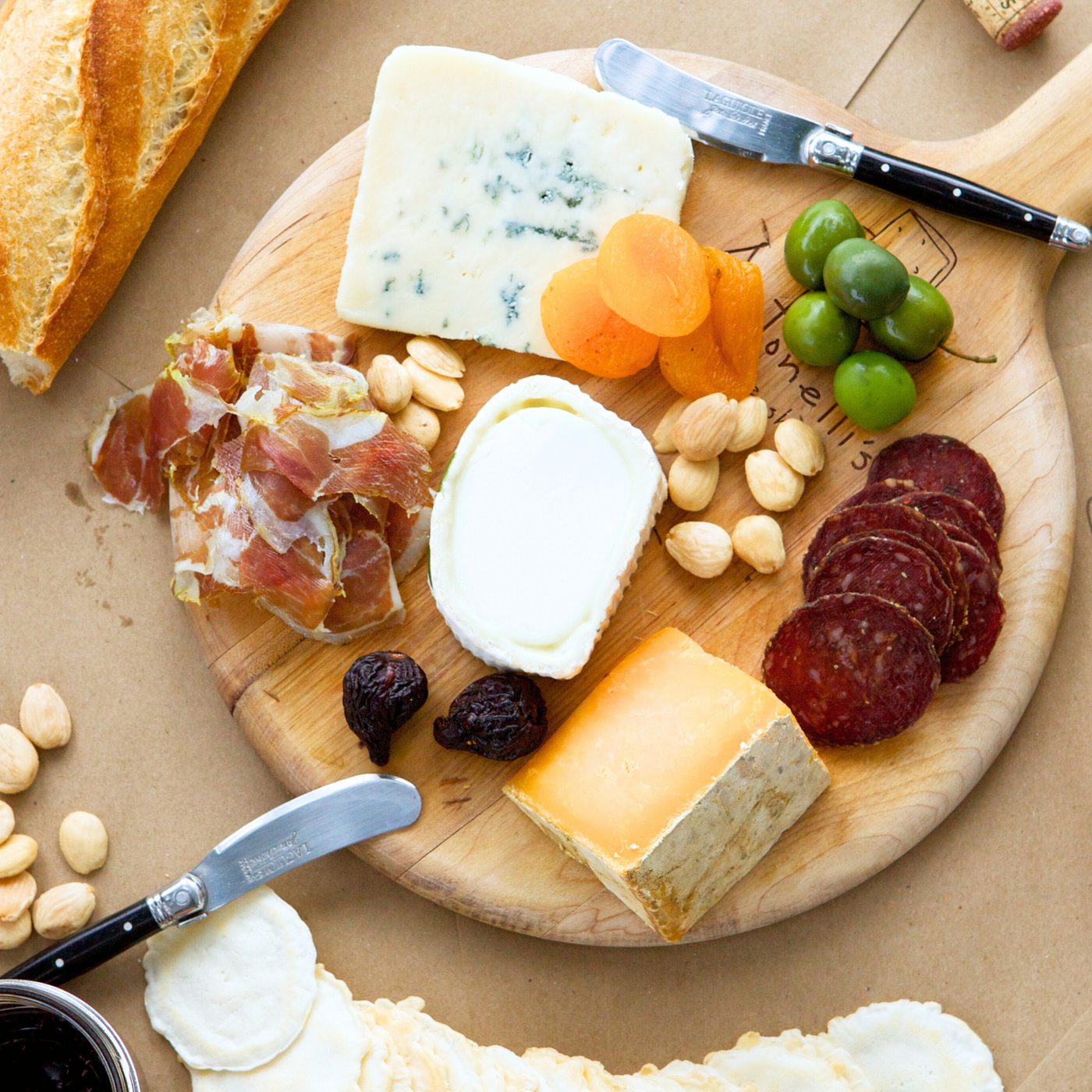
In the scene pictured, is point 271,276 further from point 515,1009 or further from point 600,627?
point 515,1009

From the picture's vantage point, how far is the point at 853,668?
1.91 metres

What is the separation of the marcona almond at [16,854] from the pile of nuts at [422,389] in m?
1.19

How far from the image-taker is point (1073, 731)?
6.91 feet

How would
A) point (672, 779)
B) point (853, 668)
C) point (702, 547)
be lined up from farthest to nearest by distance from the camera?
point (702, 547) → point (853, 668) → point (672, 779)

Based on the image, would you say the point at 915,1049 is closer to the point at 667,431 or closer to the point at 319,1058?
the point at 319,1058

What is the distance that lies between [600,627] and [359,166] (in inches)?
44.1

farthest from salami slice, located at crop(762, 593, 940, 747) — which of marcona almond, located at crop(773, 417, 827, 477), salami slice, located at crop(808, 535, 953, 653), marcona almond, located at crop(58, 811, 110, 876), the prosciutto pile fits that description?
marcona almond, located at crop(58, 811, 110, 876)

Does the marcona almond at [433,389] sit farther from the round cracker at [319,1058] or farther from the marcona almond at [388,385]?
the round cracker at [319,1058]

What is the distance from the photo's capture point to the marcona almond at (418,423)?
208 centimetres

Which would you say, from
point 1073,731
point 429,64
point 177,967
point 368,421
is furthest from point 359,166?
point 1073,731

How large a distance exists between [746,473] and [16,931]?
5.95 ft

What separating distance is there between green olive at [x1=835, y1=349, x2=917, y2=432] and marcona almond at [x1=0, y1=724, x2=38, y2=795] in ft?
6.13

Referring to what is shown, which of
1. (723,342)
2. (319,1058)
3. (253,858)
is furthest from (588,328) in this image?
(319,1058)

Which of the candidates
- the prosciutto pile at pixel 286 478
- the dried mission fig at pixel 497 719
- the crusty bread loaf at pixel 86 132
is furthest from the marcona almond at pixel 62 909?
the crusty bread loaf at pixel 86 132
